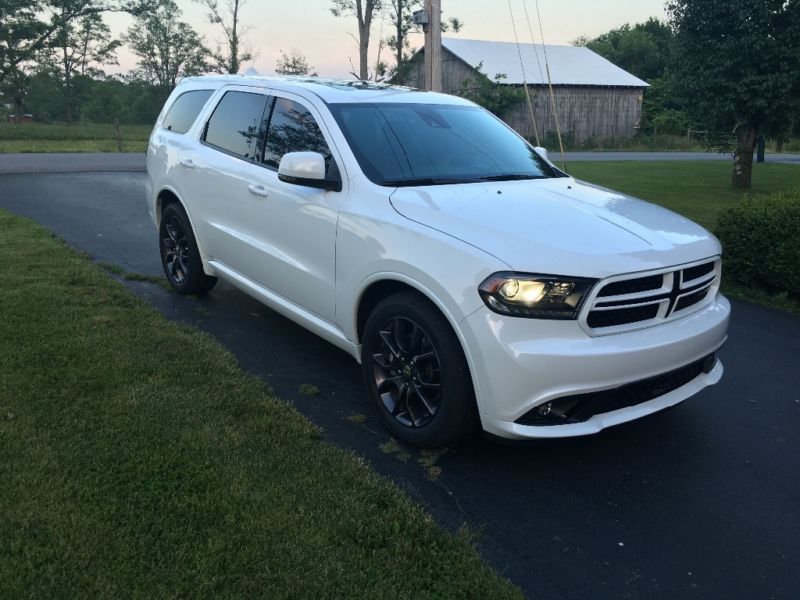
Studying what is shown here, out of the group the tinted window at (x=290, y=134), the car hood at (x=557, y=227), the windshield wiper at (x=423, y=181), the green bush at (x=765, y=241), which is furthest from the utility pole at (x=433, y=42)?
the car hood at (x=557, y=227)

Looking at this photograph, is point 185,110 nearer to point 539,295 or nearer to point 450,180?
point 450,180

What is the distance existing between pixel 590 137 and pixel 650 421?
34600 millimetres

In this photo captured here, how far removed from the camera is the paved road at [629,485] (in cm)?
284

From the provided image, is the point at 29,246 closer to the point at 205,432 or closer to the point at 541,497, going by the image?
the point at 205,432

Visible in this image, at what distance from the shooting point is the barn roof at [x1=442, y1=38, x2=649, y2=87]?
35656 mm

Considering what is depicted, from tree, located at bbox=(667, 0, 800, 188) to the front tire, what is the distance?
1205cm

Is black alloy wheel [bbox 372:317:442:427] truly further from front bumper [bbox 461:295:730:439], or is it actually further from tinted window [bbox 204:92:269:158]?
tinted window [bbox 204:92:269:158]

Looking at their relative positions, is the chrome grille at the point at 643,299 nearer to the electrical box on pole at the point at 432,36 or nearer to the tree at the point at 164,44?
the electrical box on pole at the point at 432,36

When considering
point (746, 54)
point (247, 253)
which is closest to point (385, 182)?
point (247, 253)

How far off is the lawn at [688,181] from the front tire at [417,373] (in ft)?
25.3

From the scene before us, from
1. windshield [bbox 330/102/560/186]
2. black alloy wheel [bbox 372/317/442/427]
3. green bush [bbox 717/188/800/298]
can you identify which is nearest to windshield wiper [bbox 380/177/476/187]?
windshield [bbox 330/102/560/186]

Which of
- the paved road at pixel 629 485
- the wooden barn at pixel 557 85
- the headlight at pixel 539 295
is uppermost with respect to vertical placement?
the wooden barn at pixel 557 85

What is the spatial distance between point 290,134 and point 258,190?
1.43 ft

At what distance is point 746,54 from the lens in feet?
43.4
